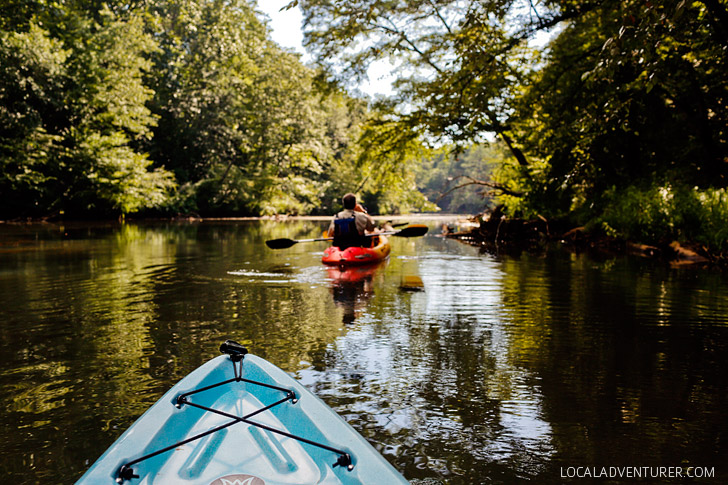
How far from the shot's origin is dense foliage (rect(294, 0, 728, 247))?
10539mm

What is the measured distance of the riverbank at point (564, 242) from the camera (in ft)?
41.4

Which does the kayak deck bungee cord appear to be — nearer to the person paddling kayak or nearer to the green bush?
the person paddling kayak

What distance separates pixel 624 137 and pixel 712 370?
11951 millimetres

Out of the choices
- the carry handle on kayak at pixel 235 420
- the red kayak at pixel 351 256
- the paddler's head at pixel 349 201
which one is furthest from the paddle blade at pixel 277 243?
the carry handle on kayak at pixel 235 420

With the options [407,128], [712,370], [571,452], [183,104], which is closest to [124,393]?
[571,452]

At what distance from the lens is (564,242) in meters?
19.1

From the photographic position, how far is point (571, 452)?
3.23 m

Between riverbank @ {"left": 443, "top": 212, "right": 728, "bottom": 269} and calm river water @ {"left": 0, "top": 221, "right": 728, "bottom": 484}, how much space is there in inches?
74.8

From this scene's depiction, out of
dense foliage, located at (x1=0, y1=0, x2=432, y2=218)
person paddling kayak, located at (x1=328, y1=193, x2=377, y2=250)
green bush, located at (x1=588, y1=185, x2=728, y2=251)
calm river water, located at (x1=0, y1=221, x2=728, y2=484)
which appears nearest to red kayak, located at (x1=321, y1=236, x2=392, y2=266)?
person paddling kayak, located at (x1=328, y1=193, x2=377, y2=250)

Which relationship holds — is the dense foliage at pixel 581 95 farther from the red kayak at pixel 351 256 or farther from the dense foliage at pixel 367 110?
the red kayak at pixel 351 256

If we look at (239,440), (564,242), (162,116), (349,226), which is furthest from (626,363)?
(162,116)

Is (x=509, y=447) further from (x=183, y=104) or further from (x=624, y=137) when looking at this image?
(x=183, y=104)

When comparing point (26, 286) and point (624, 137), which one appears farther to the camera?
point (624, 137)

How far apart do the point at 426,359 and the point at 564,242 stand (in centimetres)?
1523
